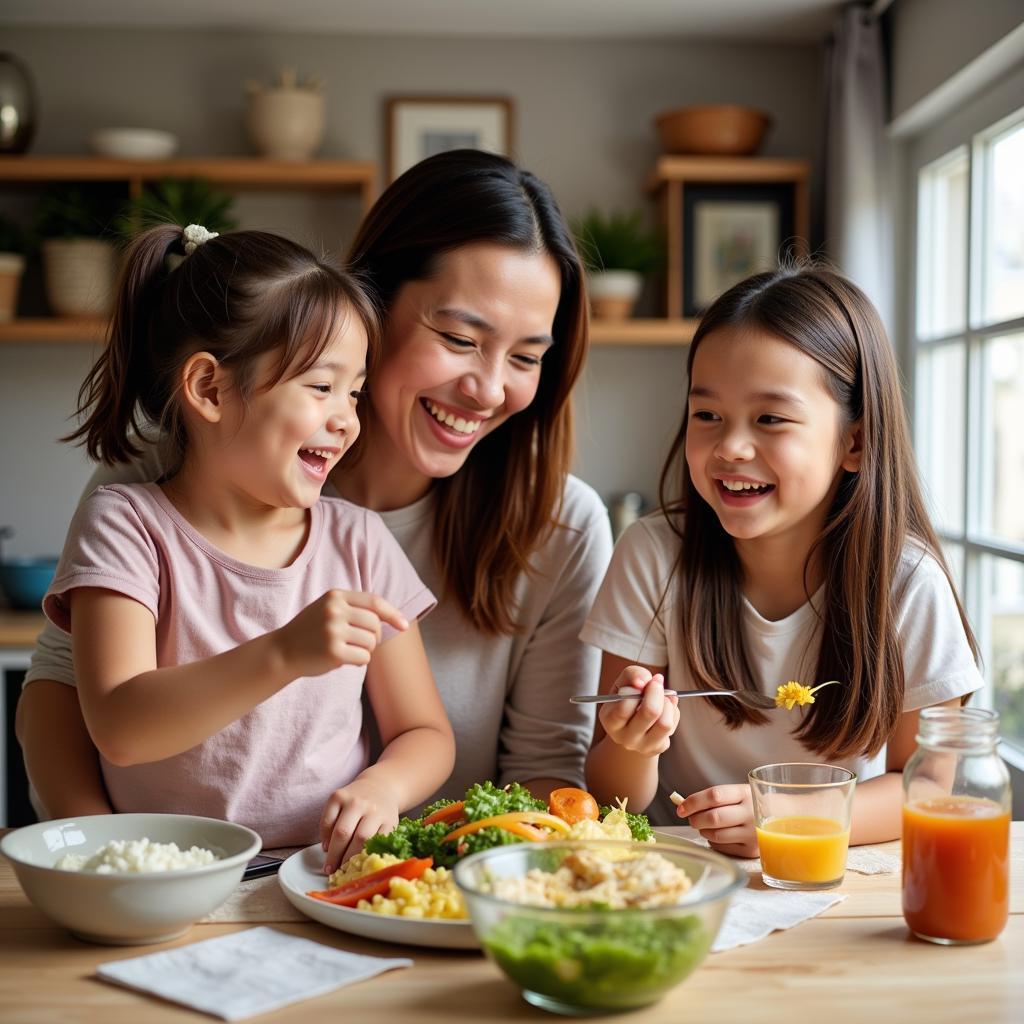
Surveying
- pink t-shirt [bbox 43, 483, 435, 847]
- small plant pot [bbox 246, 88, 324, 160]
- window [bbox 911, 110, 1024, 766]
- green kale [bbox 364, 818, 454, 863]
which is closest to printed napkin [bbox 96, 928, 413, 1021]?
green kale [bbox 364, 818, 454, 863]

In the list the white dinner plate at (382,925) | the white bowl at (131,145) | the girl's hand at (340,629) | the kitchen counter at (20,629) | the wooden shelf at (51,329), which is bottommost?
the kitchen counter at (20,629)

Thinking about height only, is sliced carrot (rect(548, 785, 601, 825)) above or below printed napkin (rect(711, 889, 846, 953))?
above

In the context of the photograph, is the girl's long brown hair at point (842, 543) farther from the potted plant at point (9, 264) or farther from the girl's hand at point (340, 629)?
the potted plant at point (9, 264)

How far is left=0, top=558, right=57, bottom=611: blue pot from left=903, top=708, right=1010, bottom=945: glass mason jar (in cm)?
295

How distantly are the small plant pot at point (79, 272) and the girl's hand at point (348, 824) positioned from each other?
9.34 feet

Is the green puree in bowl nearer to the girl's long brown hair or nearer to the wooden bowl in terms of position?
the girl's long brown hair

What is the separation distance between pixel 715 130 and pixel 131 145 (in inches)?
72.7

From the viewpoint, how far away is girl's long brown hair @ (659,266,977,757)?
5.36ft

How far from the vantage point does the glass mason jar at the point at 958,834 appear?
1093 mm

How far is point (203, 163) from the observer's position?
12.6 ft

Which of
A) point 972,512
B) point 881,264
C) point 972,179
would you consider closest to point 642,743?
point 972,512

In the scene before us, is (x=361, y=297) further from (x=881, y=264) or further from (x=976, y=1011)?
(x=881, y=264)

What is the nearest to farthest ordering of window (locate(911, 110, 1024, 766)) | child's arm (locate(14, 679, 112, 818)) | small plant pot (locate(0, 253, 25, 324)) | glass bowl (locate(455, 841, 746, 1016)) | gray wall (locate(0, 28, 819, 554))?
glass bowl (locate(455, 841, 746, 1016)) → child's arm (locate(14, 679, 112, 818)) → window (locate(911, 110, 1024, 766)) → small plant pot (locate(0, 253, 25, 324)) → gray wall (locate(0, 28, 819, 554))

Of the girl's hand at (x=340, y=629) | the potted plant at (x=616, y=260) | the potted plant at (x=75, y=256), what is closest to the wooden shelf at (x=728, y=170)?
the potted plant at (x=616, y=260)
